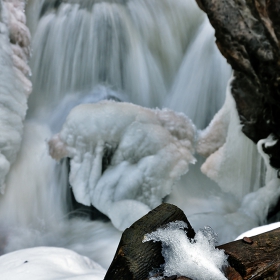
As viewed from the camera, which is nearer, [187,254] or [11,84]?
[187,254]

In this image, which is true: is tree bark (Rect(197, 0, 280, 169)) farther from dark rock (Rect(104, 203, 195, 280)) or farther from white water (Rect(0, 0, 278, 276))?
dark rock (Rect(104, 203, 195, 280))

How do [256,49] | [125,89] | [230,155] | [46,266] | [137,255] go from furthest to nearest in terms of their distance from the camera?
[125,89] → [230,155] → [256,49] → [46,266] → [137,255]

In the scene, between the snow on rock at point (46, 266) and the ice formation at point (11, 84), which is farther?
the ice formation at point (11, 84)

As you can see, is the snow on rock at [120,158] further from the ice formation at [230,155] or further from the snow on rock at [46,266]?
the snow on rock at [46,266]

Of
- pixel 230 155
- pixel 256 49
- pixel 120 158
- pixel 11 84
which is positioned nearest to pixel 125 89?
pixel 120 158

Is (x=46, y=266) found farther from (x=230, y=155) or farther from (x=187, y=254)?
(x=230, y=155)

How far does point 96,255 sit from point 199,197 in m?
1.39

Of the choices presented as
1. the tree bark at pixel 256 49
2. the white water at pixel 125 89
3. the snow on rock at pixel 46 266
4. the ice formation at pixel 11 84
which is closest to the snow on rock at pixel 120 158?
the white water at pixel 125 89

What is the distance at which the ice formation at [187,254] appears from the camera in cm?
75

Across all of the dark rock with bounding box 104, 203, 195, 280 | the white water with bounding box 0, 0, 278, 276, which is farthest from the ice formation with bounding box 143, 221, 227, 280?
the white water with bounding box 0, 0, 278, 276

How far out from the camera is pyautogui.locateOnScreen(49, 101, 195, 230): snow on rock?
3.47 meters

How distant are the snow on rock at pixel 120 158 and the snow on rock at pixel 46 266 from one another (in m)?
1.18

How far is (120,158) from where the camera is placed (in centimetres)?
359

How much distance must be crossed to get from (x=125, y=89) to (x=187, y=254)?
395 centimetres
